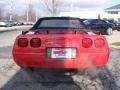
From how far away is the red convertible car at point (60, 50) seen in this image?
6.43 m

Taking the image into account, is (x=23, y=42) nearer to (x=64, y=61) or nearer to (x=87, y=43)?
(x=64, y=61)

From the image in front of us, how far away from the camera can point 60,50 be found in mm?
6469

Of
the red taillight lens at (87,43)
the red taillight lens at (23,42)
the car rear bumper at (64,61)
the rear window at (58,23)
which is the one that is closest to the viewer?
the car rear bumper at (64,61)

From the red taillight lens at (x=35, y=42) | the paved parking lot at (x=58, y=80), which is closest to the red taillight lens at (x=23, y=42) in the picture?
the red taillight lens at (x=35, y=42)

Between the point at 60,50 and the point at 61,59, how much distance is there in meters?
0.18

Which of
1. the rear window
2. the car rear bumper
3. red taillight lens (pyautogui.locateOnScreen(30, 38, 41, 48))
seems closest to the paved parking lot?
the car rear bumper

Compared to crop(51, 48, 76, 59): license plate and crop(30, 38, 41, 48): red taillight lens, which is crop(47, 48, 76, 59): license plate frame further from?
crop(30, 38, 41, 48): red taillight lens

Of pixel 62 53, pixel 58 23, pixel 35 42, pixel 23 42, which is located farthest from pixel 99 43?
pixel 58 23

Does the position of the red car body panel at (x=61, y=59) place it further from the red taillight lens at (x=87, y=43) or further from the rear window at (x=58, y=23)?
the rear window at (x=58, y=23)

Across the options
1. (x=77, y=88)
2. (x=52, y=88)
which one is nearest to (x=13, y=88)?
(x=52, y=88)

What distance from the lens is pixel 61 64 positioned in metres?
6.42

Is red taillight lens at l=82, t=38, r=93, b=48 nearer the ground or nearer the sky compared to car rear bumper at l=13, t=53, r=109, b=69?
nearer the sky

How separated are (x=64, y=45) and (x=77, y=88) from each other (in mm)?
858

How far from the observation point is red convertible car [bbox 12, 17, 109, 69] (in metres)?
6.43
